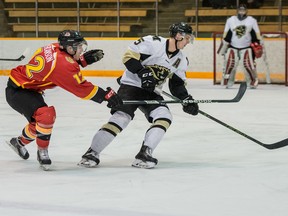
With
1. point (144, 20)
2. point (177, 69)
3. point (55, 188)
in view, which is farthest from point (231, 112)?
point (144, 20)

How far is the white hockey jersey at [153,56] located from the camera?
4516 millimetres

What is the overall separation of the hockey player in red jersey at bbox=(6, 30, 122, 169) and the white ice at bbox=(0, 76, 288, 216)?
238 mm

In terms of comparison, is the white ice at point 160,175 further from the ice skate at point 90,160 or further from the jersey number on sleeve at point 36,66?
the jersey number on sleeve at point 36,66

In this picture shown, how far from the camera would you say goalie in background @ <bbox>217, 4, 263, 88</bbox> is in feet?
32.3

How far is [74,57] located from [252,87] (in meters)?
5.84

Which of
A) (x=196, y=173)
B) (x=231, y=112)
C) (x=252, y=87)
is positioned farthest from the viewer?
(x=252, y=87)

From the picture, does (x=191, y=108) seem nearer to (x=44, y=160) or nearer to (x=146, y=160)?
(x=146, y=160)

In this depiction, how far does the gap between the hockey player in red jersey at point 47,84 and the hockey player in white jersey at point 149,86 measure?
275 mm

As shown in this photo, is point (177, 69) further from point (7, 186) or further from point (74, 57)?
point (7, 186)

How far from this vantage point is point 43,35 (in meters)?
12.3

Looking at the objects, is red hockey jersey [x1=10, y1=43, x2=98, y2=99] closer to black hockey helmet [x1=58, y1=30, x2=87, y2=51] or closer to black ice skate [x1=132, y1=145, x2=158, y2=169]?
Result: black hockey helmet [x1=58, y1=30, x2=87, y2=51]

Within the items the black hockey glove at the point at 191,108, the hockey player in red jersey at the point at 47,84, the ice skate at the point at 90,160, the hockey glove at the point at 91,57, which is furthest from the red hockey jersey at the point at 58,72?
the black hockey glove at the point at 191,108

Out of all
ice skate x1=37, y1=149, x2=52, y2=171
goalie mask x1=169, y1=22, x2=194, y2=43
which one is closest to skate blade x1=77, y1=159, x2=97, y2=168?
ice skate x1=37, y1=149, x2=52, y2=171

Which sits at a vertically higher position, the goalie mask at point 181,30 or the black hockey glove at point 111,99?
the goalie mask at point 181,30
